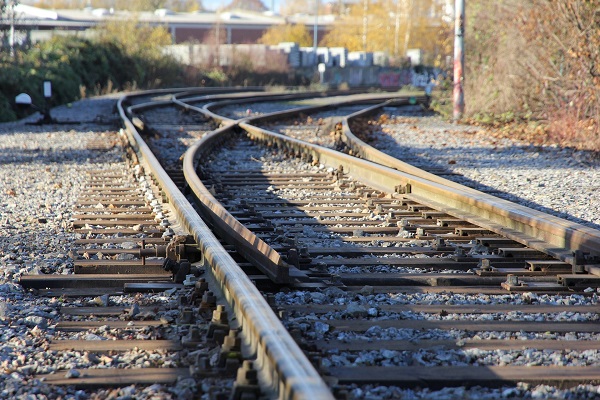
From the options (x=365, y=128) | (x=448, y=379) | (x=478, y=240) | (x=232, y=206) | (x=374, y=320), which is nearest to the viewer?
(x=448, y=379)

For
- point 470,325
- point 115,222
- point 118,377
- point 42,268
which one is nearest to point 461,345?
point 470,325

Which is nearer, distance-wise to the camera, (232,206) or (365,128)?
(232,206)

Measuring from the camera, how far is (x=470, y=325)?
13.1ft

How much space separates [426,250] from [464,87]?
16664 mm

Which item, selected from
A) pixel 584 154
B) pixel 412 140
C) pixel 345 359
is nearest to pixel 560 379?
pixel 345 359

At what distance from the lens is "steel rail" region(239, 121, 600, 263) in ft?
17.9

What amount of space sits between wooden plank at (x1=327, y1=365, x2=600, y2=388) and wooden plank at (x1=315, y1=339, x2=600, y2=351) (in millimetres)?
255

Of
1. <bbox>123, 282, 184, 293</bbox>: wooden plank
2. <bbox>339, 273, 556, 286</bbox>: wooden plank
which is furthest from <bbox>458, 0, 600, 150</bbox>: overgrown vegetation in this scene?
<bbox>123, 282, 184, 293</bbox>: wooden plank

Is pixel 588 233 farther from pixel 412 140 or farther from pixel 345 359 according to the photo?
pixel 412 140

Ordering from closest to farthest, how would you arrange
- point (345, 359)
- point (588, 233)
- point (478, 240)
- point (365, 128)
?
point (345, 359) → point (588, 233) → point (478, 240) → point (365, 128)

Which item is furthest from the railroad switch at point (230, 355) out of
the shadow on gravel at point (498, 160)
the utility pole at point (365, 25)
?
the utility pole at point (365, 25)

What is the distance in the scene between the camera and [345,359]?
3525mm

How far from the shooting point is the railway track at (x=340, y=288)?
3.33 m

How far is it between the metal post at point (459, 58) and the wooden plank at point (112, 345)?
1667cm
